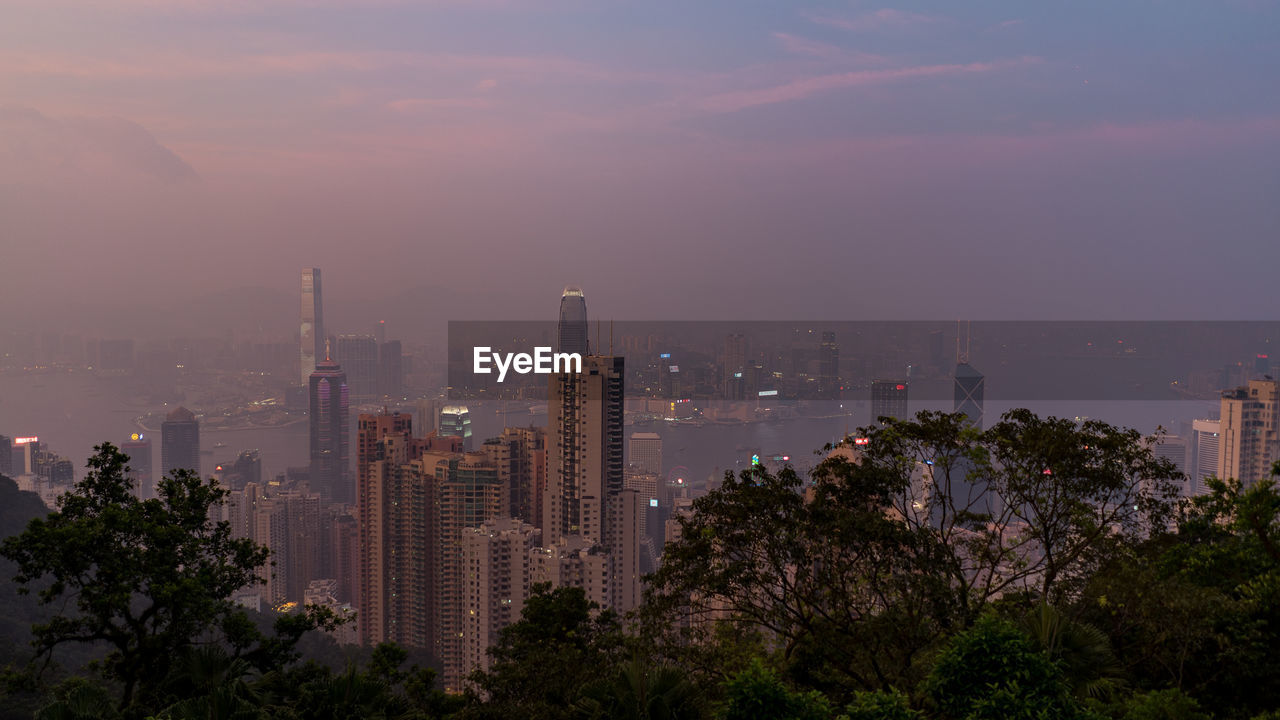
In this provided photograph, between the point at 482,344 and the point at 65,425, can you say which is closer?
the point at 65,425

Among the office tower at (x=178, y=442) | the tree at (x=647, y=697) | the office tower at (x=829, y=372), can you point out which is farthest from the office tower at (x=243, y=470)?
the tree at (x=647, y=697)

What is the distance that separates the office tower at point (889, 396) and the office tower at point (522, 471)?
18.4 metres

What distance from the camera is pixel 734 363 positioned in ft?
147

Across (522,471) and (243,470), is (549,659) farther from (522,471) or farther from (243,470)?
(243,470)

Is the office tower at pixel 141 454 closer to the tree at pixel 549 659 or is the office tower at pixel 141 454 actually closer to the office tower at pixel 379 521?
the office tower at pixel 379 521

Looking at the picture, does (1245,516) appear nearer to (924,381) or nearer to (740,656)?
(740,656)

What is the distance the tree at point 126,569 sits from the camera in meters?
4.64

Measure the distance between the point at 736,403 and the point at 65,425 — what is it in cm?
3040

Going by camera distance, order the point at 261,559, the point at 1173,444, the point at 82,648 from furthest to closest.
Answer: the point at 1173,444, the point at 82,648, the point at 261,559

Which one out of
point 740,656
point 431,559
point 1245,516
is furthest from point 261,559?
point 431,559

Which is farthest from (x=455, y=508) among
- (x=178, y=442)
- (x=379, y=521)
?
(x=178, y=442)

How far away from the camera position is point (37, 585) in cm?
1652

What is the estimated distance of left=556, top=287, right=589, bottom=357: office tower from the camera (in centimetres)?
3722

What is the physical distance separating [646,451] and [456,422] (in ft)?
30.6
